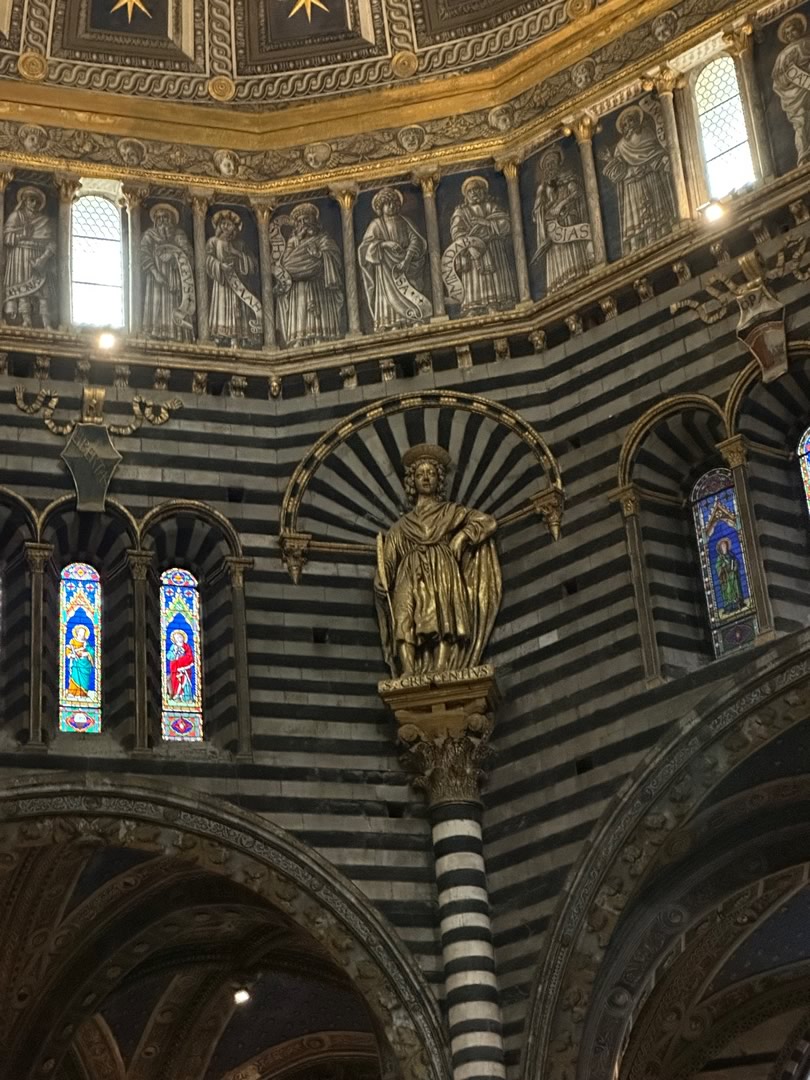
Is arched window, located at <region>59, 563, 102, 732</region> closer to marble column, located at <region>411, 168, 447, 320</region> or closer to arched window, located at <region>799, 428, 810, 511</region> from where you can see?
marble column, located at <region>411, 168, 447, 320</region>

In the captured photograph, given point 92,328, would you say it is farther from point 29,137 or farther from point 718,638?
point 718,638

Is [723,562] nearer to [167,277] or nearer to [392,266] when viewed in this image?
[392,266]

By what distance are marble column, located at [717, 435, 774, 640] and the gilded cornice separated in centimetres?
513

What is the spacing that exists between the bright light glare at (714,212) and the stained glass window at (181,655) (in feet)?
23.2

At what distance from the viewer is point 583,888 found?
2517 cm

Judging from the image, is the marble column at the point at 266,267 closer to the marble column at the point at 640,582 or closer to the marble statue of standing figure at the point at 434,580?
the marble statue of standing figure at the point at 434,580

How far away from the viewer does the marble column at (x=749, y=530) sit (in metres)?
25.3

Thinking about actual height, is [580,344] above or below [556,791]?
above

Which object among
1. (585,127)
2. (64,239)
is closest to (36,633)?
(64,239)

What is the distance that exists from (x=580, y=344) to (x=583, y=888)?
6.49 m

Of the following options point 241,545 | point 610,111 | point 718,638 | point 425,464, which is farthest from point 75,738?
point 610,111

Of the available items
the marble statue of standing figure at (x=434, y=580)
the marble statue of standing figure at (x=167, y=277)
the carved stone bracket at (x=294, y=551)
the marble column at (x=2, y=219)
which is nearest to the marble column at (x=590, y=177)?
the marble statue of standing figure at (x=434, y=580)

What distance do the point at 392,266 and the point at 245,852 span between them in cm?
757

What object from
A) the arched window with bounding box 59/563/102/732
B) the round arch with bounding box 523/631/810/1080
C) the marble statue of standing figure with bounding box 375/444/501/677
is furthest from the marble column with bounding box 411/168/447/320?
the round arch with bounding box 523/631/810/1080
